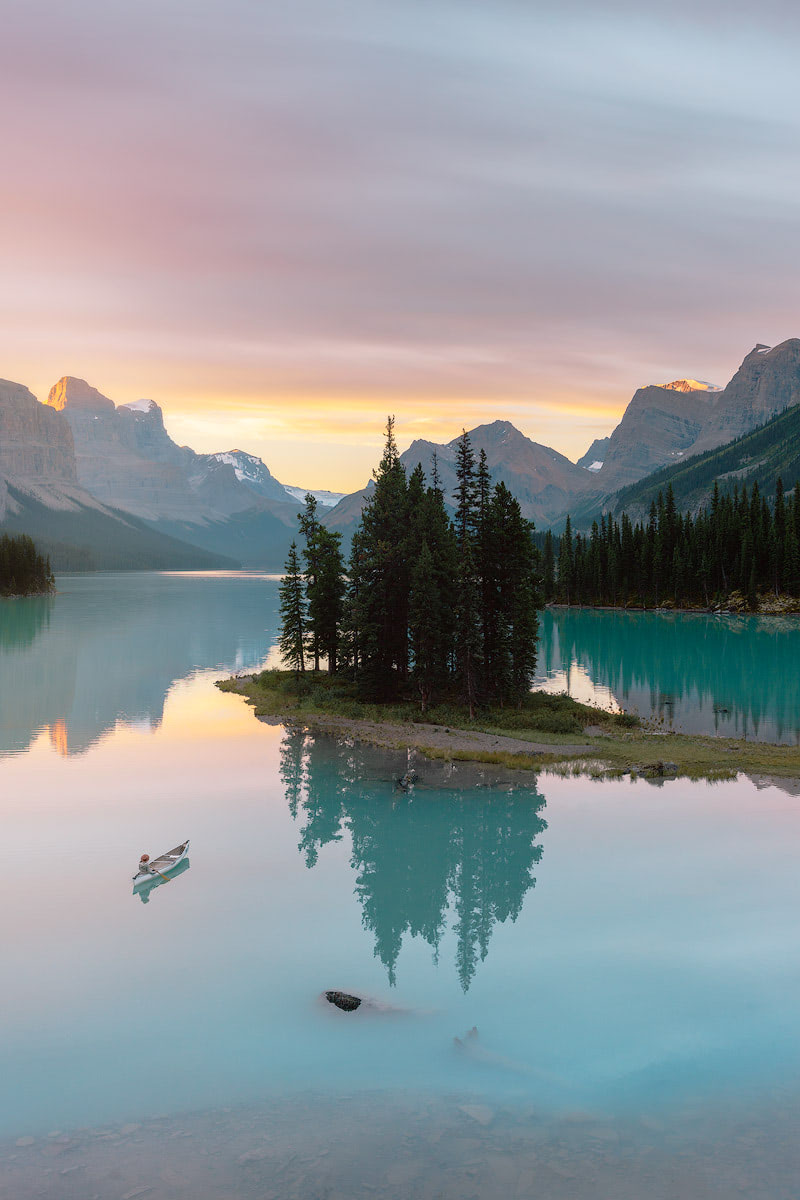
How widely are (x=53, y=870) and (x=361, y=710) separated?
32.6 metres

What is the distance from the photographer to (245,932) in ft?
86.2

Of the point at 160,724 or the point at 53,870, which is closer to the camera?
the point at 53,870

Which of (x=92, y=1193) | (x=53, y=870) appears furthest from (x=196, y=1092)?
(x=53, y=870)

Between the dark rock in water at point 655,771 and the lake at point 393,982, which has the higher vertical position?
the dark rock in water at point 655,771

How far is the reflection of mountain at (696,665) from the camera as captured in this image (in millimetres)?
63438

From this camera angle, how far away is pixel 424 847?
113 feet

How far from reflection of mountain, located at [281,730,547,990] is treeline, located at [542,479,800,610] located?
114m

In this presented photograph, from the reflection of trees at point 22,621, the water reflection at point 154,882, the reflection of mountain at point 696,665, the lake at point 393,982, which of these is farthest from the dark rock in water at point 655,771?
the reflection of trees at point 22,621

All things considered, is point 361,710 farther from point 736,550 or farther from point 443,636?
point 736,550

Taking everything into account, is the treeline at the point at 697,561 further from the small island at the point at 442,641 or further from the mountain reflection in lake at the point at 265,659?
the small island at the point at 442,641

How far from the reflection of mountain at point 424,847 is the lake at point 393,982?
15 cm

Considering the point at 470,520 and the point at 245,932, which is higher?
the point at 470,520

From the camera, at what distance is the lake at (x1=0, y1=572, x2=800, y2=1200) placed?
15961 mm

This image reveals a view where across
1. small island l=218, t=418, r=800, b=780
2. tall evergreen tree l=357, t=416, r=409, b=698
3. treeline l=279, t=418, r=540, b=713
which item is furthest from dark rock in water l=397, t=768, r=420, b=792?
tall evergreen tree l=357, t=416, r=409, b=698
